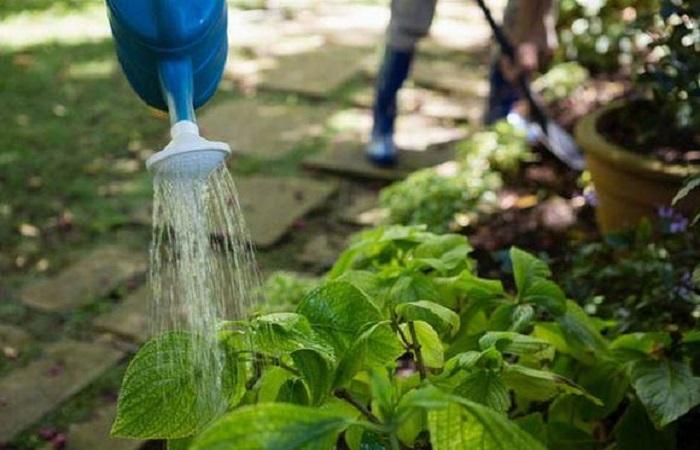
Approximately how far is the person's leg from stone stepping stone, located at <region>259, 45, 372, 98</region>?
0.74 meters

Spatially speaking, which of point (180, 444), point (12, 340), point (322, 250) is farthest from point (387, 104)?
point (180, 444)

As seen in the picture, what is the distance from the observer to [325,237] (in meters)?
3.35

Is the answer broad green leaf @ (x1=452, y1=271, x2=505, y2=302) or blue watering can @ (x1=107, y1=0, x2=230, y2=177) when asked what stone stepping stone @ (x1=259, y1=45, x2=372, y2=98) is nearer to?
broad green leaf @ (x1=452, y1=271, x2=505, y2=302)

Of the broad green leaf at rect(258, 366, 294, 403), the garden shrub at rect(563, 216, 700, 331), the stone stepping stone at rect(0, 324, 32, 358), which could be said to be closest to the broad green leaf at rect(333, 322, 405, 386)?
the broad green leaf at rect(258, 366, 294, 403)

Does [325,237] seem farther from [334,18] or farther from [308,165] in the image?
[334,18]

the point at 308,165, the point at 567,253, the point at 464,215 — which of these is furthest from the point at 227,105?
the point at 567,253

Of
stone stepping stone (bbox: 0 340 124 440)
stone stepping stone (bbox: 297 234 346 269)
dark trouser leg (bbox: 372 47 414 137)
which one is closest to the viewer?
stone stepping stone (bbox: 0 340 124 440)

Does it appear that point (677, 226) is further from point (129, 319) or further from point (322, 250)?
point (129, 319)

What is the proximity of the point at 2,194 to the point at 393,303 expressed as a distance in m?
2.45

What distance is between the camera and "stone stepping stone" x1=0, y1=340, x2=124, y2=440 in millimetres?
2438

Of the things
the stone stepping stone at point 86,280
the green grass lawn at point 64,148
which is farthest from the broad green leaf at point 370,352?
the green grass lawn at point 64,148

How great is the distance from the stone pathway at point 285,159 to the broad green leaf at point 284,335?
102 cm

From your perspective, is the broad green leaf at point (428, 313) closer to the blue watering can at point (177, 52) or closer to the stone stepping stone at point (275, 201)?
the blue watering can at point (177, 52)

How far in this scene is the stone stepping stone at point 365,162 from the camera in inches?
150
